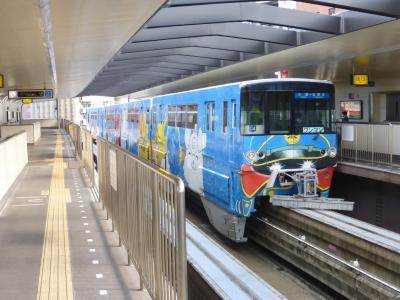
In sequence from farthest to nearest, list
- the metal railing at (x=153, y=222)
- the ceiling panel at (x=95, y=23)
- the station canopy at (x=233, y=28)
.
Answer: the station canopy at (x=233, y=28), the ceiling panel at (x=95, y=23), the metal railing at (x=153, y=222)

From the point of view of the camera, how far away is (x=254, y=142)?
10.3 m

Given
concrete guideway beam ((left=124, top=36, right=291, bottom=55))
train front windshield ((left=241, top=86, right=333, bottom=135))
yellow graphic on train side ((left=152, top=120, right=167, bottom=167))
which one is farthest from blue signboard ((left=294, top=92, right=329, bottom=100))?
yellow graphic on train side ((left=152, top=120, right=167, bottom=167))

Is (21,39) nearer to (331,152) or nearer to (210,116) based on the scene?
(210,116)

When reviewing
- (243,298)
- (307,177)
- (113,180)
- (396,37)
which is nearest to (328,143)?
(307,177)

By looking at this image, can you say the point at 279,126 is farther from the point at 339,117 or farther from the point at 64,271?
the point at 339,117

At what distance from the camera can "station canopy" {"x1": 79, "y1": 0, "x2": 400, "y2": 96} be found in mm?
11133

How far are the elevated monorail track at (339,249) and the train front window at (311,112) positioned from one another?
1.84 m

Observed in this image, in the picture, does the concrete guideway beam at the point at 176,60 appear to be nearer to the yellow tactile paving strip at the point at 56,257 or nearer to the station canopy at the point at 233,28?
the station canopy at the point at 233,28

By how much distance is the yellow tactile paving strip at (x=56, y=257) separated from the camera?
531 centimetres

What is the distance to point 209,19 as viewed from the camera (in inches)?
502

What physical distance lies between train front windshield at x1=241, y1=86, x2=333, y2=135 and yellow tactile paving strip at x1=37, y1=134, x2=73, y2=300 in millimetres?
3861

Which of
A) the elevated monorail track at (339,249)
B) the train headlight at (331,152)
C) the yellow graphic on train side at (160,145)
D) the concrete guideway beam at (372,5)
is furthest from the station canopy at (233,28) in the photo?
the elevated monorail track at (339,249)

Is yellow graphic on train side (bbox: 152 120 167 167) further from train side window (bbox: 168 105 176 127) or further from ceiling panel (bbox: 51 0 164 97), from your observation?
ceiling panel (bbox: 51 0 164 97)

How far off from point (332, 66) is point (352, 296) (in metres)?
11.2
